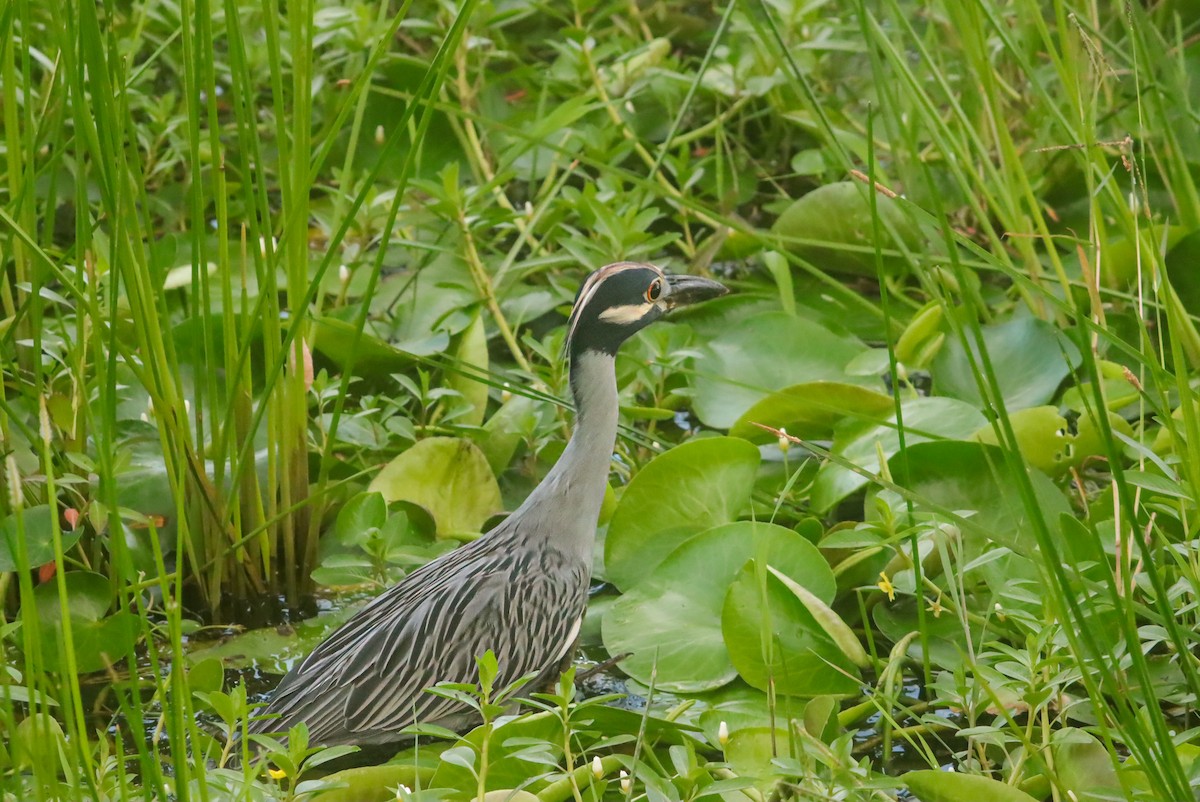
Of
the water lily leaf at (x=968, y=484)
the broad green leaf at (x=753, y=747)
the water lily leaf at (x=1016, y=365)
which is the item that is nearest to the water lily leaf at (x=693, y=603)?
the water lily leaf at (x=968, y=484)

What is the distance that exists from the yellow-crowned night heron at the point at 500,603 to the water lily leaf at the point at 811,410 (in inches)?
18.8

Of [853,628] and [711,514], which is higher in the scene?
[711,514]

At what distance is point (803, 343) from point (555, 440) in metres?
0.75

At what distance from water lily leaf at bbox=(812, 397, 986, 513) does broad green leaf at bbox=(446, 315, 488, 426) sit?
1006mm

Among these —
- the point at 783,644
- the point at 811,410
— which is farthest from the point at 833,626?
the point at 811,410

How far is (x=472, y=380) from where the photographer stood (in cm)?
391

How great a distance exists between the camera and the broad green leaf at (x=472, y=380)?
12.8ft

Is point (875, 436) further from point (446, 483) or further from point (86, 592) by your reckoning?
point (86, 592)

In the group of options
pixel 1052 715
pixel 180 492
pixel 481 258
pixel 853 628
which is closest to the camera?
pixel 1052 715

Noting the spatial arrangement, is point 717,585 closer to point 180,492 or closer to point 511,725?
point 511,725

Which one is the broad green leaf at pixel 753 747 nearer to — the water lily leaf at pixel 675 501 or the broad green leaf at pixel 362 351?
the water lily leaf at pixel 675 501

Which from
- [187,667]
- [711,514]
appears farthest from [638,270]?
[187,667]

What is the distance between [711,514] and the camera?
3363 millimetres

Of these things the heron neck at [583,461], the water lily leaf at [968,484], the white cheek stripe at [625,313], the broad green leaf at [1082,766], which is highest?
the white cheek stripe at [625,313]
